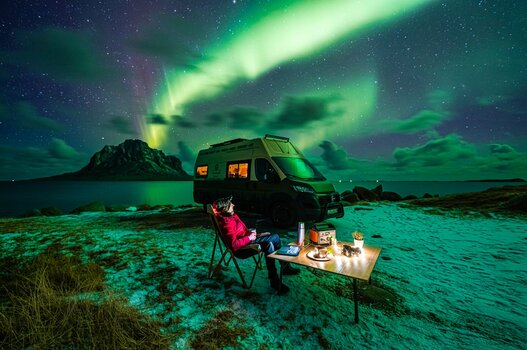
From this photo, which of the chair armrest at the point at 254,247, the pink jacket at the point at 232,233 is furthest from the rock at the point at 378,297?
the pink jacket at the point at 232,233

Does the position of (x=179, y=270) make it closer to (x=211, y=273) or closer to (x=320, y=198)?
Result: (x=211, y=273)

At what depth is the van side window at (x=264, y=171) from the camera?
7.60 metres

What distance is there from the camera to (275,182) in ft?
24.8

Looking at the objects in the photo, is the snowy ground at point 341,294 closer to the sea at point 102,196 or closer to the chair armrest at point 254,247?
the chair armrest at point 254,247

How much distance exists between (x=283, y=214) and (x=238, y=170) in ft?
8.18

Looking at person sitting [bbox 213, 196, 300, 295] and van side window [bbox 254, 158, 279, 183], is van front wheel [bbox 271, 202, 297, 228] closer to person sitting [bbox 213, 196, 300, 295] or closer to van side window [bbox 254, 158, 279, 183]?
van side window [bbox 254, 158, 279, 183]

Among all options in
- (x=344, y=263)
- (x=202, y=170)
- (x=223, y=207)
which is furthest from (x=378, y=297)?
(x=202, y=170)

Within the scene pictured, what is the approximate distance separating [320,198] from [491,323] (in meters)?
4.54

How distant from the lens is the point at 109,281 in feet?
12.7

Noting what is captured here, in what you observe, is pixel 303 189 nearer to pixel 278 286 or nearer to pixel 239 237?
pixel 239 237

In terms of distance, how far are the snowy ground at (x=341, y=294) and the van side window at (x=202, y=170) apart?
4.15m

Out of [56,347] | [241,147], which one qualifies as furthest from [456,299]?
[241,147]

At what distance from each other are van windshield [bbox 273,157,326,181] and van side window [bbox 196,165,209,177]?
4064mm

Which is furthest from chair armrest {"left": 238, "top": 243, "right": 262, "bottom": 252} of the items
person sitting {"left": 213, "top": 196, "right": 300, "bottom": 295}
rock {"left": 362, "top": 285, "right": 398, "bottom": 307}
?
rock {"left": 362, "top": 285, "right": 398, "bottom": 307}
